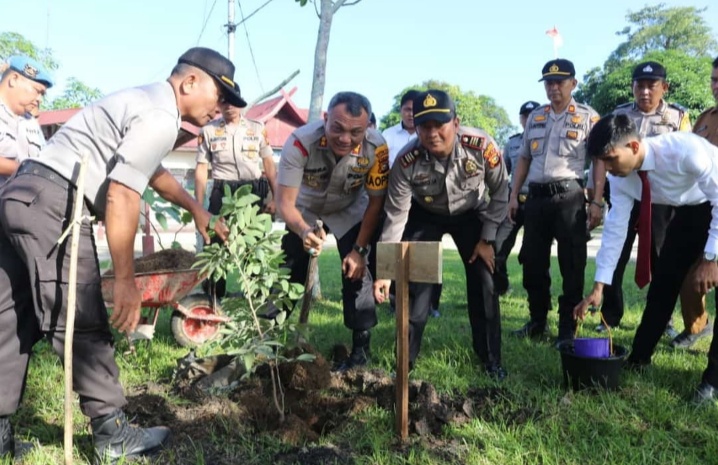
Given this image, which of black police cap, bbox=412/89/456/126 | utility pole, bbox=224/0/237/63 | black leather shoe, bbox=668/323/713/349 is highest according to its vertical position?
utility pole, bbox=224/0/237/63

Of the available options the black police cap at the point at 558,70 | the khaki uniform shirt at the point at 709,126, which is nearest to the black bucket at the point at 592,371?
the khaki uniform shirt at the point at 709,126

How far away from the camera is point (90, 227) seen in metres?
2.55

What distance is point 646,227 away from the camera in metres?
3.53

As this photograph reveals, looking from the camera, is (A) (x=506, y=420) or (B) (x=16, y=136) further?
(B) (x=16, y=136)

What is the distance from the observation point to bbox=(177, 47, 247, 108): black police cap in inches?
103

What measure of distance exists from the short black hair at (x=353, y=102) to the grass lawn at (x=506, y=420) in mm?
1806

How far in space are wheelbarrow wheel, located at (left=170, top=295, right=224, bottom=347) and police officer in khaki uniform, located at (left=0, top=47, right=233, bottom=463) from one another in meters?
1.85

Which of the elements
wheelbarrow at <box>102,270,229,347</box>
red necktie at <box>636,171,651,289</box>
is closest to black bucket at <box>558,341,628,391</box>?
red necktie at <box>636,171,651,289</box>

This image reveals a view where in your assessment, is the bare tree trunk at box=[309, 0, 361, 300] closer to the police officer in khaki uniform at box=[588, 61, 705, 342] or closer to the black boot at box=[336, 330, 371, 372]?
the black boot at box=[336, 330, 371, 372]

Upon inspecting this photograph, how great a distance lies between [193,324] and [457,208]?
2384 millimetres

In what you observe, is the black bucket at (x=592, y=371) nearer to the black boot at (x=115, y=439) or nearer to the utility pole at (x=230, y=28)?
the black boot at (x=115, y=439)

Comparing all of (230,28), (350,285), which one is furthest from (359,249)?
(230,28)

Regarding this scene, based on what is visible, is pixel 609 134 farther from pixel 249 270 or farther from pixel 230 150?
pixel 230 150

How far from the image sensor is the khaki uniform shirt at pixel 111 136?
242 centimetres
